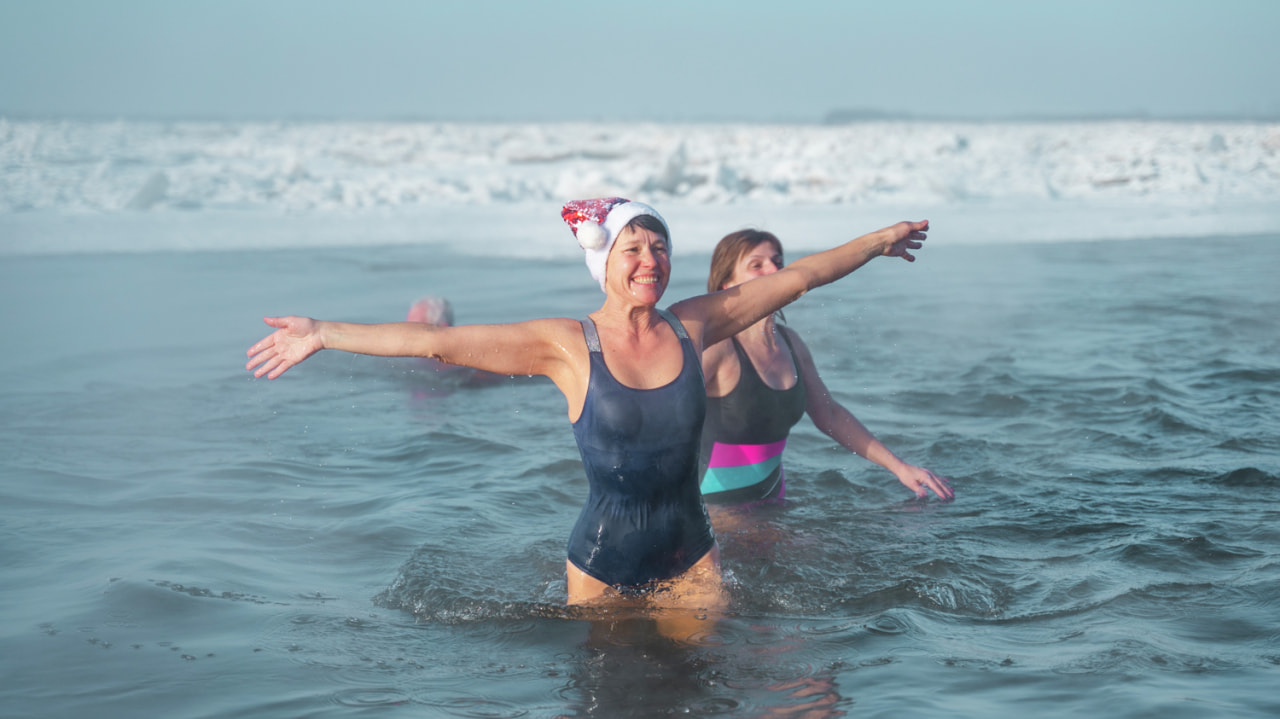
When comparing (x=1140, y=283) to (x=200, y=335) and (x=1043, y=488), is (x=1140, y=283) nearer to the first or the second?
(x=1043, y=488)

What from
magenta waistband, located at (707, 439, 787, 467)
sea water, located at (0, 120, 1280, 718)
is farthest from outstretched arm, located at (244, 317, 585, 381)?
magenta waistband, located at (707, 439, 787, 467)

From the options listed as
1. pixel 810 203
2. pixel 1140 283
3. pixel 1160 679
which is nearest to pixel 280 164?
pixel 810 203

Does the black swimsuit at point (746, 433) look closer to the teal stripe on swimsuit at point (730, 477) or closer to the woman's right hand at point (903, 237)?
the teal stripe on swimsuit at point (730, 477)

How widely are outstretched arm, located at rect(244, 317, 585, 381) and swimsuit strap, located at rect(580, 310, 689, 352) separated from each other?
0.19ft

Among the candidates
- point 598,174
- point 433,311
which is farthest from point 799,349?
point 598,174

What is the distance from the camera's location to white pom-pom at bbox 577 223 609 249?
138 inches

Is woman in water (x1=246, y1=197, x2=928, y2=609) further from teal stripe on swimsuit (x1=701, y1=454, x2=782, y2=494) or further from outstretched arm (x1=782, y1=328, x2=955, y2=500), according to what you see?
outstretched arm (x1=782, y1=328, x2=955, y2=500)

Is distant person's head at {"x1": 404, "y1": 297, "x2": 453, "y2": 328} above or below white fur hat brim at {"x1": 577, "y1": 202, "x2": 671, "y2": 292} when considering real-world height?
below

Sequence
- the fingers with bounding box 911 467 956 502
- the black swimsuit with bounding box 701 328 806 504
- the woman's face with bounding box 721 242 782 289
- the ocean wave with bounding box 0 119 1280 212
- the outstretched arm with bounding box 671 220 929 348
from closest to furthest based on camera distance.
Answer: the outstretched arm with bounding box 671 220 929 348 < the woman's face with bounding box 721 242 782 289 < the black swimsuit with bounding box 701 328 806 504 < the fingers with bounding box 911 467 956 502 < the ocean wave with bounding box 0 119 1280 212

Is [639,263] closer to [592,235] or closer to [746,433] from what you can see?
[592,235]

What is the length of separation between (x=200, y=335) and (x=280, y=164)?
16.0 metres

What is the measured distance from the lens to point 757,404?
5004mm

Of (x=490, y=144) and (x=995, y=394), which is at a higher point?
(x=490, y=144)

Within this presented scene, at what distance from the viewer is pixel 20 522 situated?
16.6 ft
